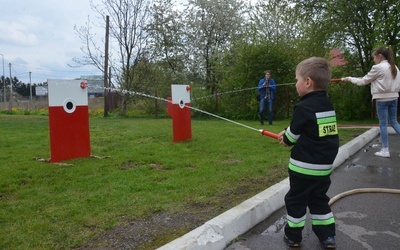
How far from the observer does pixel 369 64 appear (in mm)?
15008

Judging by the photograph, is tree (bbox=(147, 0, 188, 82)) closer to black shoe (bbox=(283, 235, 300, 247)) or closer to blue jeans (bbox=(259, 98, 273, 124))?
blue jeans (bbox=(259, 98, 273, 124))

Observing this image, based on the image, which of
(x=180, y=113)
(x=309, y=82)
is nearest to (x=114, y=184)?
(x=309, y=82)

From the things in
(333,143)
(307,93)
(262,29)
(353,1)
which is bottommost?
(333,143)

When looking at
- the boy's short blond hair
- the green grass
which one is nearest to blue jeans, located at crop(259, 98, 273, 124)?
the green grass

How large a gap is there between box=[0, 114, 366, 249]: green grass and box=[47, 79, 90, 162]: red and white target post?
0.27 meters

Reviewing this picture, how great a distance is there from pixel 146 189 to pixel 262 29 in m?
25.8

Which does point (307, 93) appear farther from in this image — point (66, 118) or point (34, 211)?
point (66, 118)

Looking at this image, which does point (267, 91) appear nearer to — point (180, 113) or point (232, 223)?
point (180, 113)

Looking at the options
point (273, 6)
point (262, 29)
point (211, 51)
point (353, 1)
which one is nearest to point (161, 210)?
point (353, 1)

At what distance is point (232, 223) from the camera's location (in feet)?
9.85

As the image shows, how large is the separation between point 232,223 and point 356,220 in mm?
1246

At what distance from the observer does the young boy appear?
2.80 meters

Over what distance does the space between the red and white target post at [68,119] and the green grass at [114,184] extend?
10.6 inches

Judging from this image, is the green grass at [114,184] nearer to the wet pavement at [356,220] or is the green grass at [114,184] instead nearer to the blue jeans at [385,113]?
the wet pavement at [356,220]
